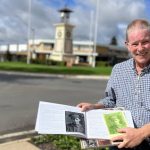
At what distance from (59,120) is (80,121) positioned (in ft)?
0.53

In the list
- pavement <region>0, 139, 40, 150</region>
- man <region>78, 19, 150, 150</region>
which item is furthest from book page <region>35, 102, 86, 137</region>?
pavement <region>0, 139, 40, 150</region>

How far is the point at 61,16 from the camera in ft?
243

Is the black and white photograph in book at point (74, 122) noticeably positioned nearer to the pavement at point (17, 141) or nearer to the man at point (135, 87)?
the man at point (135, 87)

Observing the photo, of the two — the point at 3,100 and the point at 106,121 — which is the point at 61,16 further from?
the point at 106,121

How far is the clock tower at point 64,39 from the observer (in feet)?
A: 230

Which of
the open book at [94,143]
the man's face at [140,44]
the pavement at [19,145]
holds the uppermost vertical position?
the man's face at [140,44]

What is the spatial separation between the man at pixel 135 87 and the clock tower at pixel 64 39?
65.8 m

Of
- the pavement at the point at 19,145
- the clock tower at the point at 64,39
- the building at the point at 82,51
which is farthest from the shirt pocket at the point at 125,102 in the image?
the building at the point at 82,51

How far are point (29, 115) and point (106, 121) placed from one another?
25.9 feet

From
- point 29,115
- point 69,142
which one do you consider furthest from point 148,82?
point 29,115

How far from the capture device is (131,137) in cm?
305

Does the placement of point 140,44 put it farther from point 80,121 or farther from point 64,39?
point 64,39

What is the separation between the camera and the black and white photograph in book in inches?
125

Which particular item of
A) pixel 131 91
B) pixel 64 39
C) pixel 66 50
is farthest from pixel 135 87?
pixel 64 39
